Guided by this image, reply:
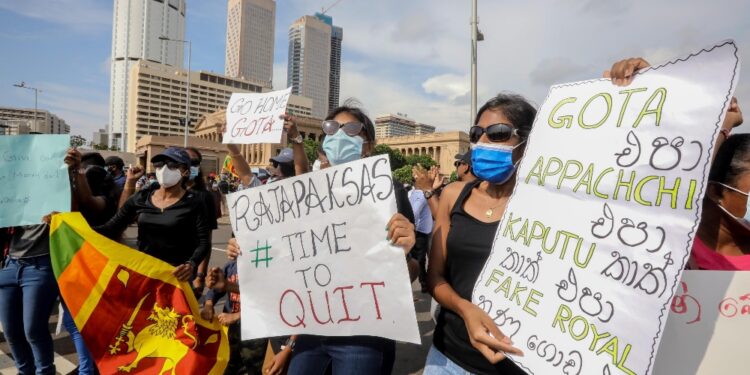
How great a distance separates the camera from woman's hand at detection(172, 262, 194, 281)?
9.11 ft

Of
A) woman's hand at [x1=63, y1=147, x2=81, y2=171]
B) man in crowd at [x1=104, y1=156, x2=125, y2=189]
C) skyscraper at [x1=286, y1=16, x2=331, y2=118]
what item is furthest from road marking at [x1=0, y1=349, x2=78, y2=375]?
skyscraper at [x1=286, y1=16, x2=331, y2=118]

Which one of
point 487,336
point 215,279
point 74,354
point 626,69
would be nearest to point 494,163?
point 626,69

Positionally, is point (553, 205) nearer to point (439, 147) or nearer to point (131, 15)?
point (439, 147)

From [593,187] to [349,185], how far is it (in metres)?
0.97

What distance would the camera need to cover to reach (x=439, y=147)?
301 ft

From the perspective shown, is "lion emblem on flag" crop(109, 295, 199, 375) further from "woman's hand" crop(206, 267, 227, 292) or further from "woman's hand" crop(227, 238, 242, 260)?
"woman's hand" crop(227, 238, 242, 260)

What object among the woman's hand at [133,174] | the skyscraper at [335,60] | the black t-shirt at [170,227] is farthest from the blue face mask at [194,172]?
the skyscraper at [335,60]

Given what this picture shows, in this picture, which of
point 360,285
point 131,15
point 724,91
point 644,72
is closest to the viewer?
point 724,91

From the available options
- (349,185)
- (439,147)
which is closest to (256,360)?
(349,185)

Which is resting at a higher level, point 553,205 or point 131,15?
point 131,15

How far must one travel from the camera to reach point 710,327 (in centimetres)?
127

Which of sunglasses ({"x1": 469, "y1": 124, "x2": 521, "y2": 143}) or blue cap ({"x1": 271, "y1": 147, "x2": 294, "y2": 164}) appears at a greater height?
sunglasses ({"x1": 469, "y1": 124, "x2": 521, "y2": 143})

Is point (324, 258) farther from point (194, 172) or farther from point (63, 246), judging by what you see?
point (194, 172)

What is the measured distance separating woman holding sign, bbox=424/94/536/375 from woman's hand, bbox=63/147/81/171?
2.71 metres
